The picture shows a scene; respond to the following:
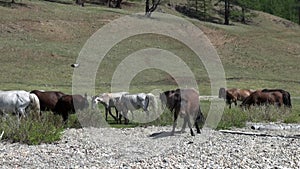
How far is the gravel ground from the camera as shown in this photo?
14.4m

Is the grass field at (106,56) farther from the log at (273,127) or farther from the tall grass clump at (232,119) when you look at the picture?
the log at (273,127)

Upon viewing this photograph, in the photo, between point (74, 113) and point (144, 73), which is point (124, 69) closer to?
point (144, 73)

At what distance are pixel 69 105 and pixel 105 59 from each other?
29705mm

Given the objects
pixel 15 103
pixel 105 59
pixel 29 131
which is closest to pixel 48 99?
pixel 15 103

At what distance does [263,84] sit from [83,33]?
23.5 metres

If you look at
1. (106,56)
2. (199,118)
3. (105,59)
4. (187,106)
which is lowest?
(199,118)

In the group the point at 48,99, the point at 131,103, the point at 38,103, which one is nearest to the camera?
the point at 38,103

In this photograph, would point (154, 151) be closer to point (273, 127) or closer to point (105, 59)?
point (273, 127)

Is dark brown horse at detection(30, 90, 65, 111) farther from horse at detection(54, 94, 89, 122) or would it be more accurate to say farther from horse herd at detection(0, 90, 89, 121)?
horse at detection(54, 94, 89, 122)

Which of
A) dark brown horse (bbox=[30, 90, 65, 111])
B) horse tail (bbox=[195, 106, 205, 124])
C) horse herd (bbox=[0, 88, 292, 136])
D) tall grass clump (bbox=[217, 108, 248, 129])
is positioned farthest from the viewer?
dark brown horse (bbox=[30, 90, 65, 111])

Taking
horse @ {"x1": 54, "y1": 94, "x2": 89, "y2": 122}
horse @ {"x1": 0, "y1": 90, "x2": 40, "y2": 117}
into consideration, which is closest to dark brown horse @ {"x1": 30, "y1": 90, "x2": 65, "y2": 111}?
horse @ {"x1": 54, "y1": 94, "x2": 89, "y2": 122}

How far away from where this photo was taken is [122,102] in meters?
25.1

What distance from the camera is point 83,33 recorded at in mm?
62031

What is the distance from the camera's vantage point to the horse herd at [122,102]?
19438mm
